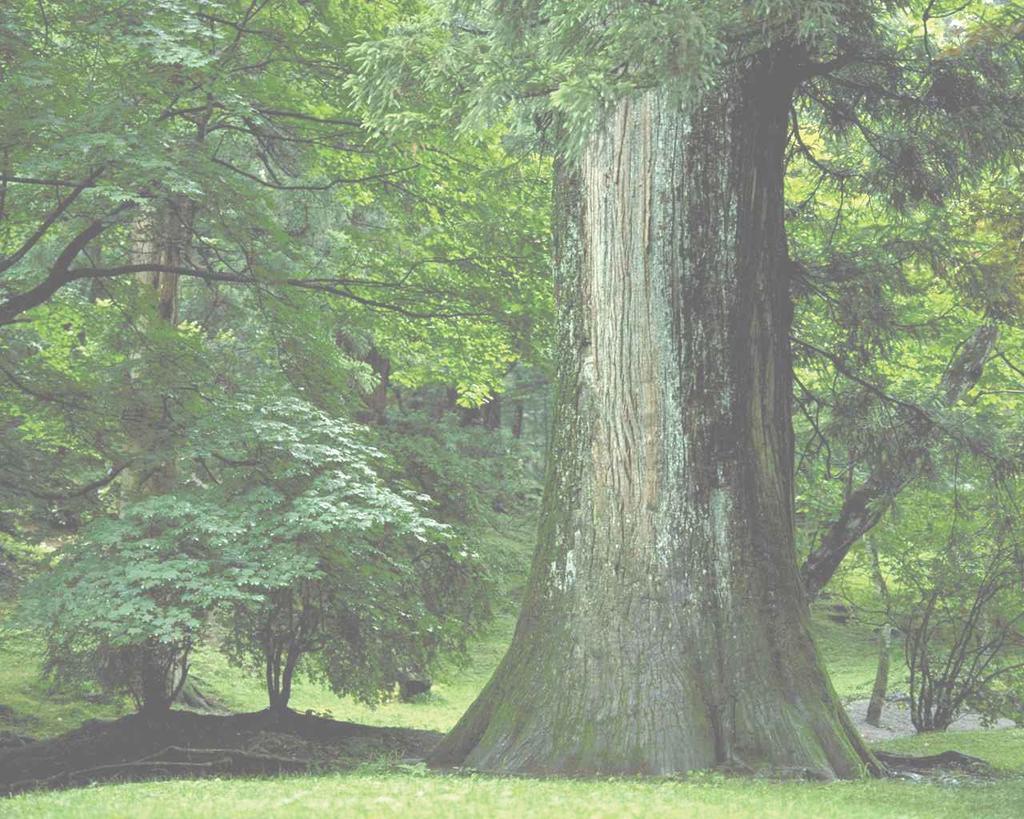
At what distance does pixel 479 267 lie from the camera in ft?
36.8

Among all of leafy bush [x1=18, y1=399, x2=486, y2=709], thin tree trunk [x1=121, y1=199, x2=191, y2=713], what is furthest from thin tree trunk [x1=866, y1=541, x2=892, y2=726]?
thin tree trunk [x1=121, y1=199, x2=191, y2=713]

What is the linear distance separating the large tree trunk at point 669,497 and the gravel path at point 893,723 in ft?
28.6

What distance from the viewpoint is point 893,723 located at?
52.5 ft

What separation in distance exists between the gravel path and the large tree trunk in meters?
8.72

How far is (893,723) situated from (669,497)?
37.2 ft

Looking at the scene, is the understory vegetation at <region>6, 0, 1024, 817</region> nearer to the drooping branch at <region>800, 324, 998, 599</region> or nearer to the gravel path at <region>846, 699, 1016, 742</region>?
the drooping branch at <region>800, 324, 998, 599</region>

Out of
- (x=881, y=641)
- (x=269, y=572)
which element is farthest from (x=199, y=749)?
(x=881, y=641)

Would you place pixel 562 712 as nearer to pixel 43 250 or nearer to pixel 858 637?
pixel 43 250

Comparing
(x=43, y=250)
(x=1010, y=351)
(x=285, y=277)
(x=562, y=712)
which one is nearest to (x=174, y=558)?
(x=562, y=712)

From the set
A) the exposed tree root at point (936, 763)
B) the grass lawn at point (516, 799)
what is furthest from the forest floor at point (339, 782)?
the exposed tree root at point (936, 763)

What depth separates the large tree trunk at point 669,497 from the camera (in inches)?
246

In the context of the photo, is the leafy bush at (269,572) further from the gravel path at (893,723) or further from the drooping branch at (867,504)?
the gravel path at (893,723)

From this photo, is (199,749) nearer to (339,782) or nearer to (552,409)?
(339,782)

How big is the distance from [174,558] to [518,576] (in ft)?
16.5
